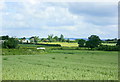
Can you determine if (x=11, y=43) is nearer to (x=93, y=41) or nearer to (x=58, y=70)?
(x=93, y=41)

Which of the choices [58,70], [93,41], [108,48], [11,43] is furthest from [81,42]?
[58,70]

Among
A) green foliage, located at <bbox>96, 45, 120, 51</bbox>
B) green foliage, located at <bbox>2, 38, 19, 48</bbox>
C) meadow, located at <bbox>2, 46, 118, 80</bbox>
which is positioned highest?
green foliage, located at <bbox>2, 38, 19, 48</bbox>

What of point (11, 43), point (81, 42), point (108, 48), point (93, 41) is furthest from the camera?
point (81, 42)

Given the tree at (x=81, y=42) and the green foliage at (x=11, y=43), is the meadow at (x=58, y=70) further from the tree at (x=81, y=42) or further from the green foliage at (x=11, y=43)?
the tree at (x=81, y=42)

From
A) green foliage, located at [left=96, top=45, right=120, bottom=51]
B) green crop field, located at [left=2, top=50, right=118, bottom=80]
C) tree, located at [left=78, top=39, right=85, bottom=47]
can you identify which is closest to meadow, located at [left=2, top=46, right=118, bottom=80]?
green crop field, located at [left=2, top=50, right=118, bottom=80]

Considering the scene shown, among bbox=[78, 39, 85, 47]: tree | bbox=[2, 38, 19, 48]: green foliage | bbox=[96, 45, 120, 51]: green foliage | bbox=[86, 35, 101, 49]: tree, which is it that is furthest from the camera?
bbox=[78, 39, 85, 47]: tree

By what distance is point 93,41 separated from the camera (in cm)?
3506

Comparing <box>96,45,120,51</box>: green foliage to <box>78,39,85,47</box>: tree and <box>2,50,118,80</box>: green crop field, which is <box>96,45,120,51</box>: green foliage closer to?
<box>78,39,85,47</box>: tree

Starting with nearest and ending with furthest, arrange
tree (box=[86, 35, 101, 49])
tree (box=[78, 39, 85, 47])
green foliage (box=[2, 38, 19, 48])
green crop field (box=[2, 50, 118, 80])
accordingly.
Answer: green crop field (box=[2, 50, 118, 80])
tree (box=[86, 35, 101, 49])
green foliage (box=[2, 38, 19, 48])
tree (box=[78, 39, 85, 47])

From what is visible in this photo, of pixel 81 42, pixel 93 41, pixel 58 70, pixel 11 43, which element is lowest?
pixel 58 70

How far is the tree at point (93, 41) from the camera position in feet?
110

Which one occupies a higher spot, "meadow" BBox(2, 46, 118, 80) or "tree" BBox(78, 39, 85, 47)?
"tree" BBox(78, 39, 85, 47)

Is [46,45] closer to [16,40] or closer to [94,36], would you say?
[16,40]

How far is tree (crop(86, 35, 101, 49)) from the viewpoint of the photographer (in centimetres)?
3355
